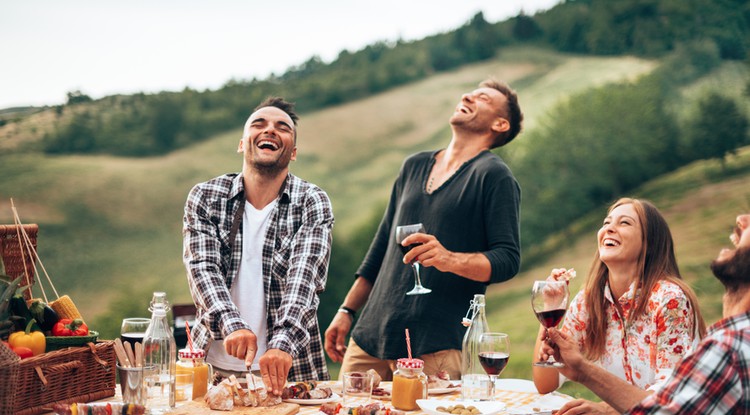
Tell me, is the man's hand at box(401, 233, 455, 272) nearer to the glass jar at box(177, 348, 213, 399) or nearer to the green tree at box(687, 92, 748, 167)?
the glass jar at box(177, 348, 213, 399)

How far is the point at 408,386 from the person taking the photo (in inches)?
102

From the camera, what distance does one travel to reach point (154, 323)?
2.49 metres

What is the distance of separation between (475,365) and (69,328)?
4.59 feet

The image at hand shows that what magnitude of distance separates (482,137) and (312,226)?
1031 mm

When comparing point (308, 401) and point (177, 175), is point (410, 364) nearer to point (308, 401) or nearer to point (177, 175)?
point (308, 401)

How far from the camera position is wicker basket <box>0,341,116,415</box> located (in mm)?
2287

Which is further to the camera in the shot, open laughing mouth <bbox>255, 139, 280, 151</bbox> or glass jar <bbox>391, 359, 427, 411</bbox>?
open laughing mouth <bbox>255, 139, 280, 151</bbox>

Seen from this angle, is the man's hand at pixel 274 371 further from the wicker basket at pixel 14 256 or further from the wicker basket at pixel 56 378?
the wicker basket at pixel 14 256

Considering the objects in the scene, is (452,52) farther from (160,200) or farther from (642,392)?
(642,392)

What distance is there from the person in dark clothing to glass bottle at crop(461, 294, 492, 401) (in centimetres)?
48

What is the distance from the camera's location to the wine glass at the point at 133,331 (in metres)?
2.63

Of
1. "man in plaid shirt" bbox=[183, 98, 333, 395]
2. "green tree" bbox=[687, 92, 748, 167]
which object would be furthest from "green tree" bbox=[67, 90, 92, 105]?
"green tree" bbox=[687, 92, 748, 167]

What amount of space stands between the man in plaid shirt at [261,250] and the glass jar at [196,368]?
0.28 metres

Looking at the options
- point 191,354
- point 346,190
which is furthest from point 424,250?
point 346,190
